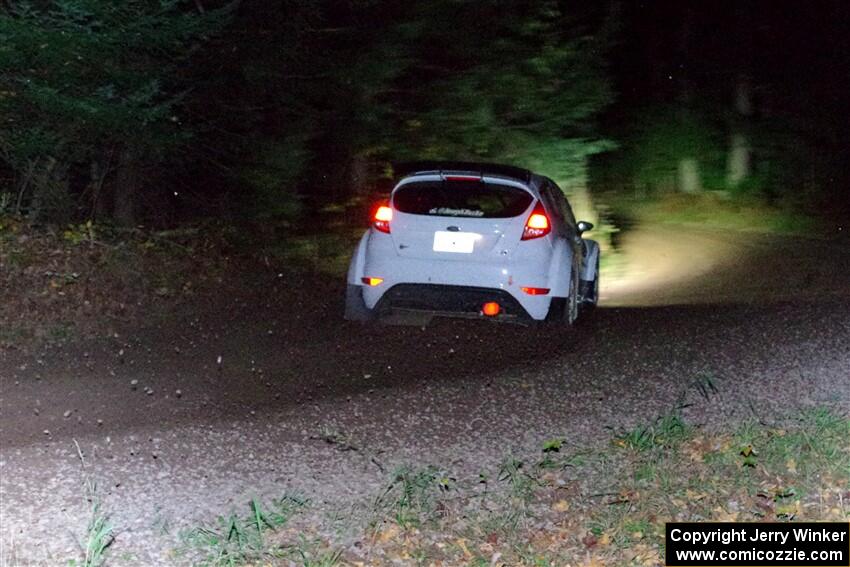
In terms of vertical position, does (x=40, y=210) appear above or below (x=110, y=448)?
below

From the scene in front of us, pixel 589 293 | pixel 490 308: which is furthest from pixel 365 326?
pixel 589 293

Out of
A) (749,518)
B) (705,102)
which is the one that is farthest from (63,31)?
(705,102)

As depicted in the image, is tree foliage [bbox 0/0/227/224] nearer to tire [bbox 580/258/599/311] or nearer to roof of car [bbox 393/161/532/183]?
roof of car [bbox 393/161/532/183]

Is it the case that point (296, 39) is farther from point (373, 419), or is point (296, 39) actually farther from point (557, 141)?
point (373, 419)

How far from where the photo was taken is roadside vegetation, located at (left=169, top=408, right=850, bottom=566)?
6.67 meters

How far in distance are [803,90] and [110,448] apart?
70.1 ft

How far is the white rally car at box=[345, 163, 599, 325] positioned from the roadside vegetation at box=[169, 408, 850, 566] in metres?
3.18

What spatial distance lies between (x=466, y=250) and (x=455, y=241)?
128mm

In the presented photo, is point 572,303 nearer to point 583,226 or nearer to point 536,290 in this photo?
point 536,290

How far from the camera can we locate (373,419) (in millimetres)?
9102

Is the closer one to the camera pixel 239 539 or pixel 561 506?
pixel 239 539

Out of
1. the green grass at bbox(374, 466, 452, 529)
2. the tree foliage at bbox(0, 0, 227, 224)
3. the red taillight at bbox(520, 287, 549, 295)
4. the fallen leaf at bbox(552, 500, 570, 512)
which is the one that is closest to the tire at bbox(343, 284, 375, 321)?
the red taillight at bbox(520, 287, 549, 295)

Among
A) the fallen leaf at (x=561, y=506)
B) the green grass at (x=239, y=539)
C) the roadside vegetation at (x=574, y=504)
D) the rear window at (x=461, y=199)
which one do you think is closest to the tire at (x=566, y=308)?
the rear window at (x=461, y=199)

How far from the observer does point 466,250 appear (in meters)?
11.8
